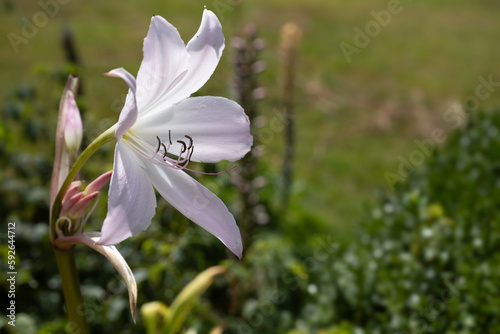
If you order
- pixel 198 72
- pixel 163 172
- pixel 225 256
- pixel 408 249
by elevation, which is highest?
pixel 198 72

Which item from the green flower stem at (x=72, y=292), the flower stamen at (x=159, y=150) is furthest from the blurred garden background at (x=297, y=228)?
the flower stamen at (x=159, y=150)

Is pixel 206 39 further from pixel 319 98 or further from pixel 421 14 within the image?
pixel 421 14

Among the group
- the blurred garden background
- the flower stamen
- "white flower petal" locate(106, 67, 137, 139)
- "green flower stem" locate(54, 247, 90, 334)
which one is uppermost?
"white flower petal" locate(106, 67, 137, 139)

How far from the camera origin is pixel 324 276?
2.95 m

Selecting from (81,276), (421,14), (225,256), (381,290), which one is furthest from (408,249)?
(421,14)

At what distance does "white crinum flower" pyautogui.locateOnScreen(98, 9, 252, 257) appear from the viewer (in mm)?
1119

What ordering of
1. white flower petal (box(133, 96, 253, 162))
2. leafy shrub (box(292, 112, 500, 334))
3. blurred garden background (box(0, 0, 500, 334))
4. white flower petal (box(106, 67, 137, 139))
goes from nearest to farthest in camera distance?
white flower petal (box(106, 67, 137, 139)) < white flower petal (box(133, 96, 253, 162)) < leafy shrub (box(292, 112, 500, 334)) < blurred garden background (box(0, 0, 500, 334))

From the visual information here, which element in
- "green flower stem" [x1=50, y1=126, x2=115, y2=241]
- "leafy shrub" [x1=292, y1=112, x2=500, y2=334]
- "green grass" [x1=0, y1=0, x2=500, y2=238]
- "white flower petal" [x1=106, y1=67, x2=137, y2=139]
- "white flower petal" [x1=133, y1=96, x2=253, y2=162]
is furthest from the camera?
"green grass" [x1=0, y1=0, x2=500, y2=238]

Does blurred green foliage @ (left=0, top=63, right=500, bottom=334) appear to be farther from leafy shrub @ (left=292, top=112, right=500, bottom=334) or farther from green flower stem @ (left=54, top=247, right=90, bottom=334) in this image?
green flower stem @ (left=54, top=247, right=90, bottom=334)

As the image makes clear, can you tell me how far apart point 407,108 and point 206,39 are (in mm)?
6223

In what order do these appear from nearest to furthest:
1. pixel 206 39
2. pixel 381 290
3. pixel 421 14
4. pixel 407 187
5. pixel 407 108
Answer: pixel 206 39 → pixel 381 290 → pixel 407 187 → pixel 407 108 → pixel 421 14

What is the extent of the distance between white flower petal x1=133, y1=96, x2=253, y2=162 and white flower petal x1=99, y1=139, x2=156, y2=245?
109 mm

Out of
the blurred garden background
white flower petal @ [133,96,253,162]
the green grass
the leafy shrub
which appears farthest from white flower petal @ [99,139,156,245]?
the green grass

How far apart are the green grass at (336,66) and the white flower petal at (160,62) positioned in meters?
3.61
